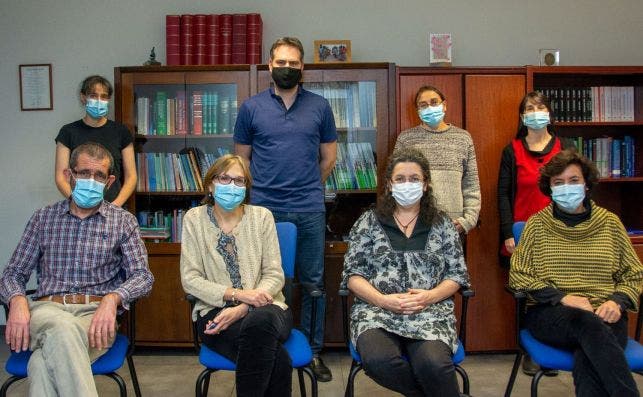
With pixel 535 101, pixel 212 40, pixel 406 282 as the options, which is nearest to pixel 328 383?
pixel 406 282

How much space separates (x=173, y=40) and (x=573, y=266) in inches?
107

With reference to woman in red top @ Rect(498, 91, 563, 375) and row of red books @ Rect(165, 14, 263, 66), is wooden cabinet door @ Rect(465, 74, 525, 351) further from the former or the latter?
row of red books @ Rect(165, 14, 263, 66)

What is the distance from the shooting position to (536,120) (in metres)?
3.14

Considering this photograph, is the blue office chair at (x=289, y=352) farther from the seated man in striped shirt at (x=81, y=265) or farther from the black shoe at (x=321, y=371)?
the black shoe at (x=321, y=371)

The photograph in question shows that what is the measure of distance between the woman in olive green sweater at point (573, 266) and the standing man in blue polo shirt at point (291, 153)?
101 cm

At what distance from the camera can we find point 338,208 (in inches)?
146

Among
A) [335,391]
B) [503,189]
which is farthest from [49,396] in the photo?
[503,189]

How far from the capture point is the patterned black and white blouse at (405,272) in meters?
2.19

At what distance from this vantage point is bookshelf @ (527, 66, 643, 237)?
374 cm

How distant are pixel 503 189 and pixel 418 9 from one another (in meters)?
1.53

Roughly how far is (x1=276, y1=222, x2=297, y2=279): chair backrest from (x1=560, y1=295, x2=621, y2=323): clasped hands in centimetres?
111

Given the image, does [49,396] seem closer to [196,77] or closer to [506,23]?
[196,77]

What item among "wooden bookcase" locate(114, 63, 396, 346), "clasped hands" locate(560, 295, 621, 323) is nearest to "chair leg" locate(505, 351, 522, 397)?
"clasped hands" locate(560, 295, 621, 323)

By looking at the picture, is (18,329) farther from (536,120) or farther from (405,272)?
(536,120)
